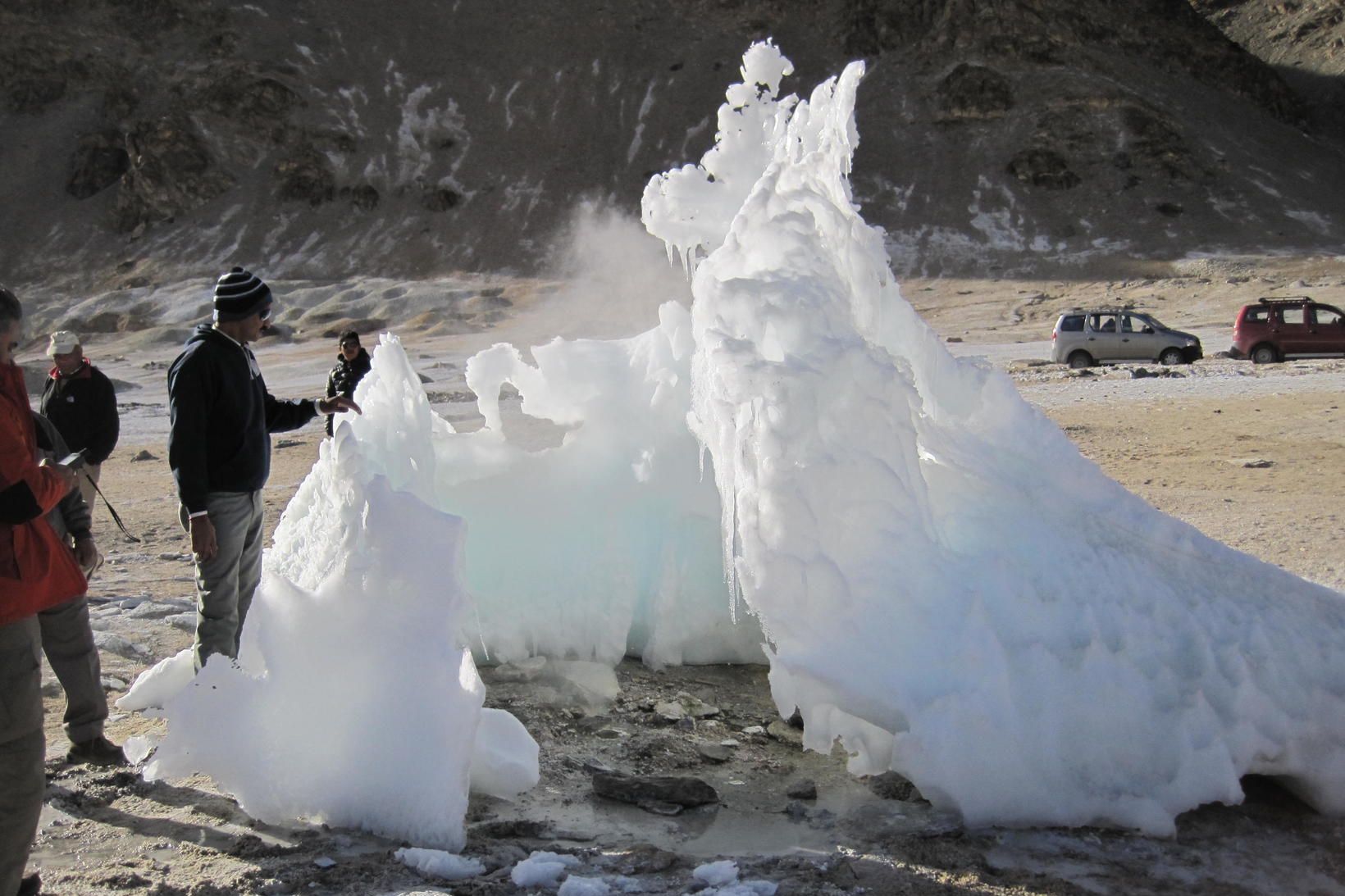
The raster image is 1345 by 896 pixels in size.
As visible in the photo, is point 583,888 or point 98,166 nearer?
point 583,888

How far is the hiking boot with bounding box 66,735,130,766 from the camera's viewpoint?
3.68 meters

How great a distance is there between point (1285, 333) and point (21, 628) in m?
19.5

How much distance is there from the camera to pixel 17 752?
2.63m

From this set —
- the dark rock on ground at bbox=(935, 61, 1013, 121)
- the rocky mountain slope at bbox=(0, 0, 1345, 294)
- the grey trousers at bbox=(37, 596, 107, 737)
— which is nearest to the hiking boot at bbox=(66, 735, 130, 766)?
the grey trousers at bbox=(37, 596, 107, 737)

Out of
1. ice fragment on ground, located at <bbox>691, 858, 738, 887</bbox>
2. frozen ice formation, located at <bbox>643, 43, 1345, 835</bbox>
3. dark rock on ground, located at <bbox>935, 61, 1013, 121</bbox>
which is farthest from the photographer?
dark rock on ground, located at <bbox>935, 61, 1013, 121</bbox>

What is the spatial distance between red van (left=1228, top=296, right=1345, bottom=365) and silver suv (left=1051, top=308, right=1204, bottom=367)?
2.46 feet

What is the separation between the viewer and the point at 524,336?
2959 cm

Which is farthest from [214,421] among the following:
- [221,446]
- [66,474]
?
[66,474]

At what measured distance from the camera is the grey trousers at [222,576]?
146 inches

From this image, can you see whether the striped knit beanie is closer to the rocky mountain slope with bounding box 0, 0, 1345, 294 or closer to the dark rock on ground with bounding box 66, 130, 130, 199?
the rocky mountain slope with bounding box 0, 0, 1345, 294

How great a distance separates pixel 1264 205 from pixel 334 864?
151 ft

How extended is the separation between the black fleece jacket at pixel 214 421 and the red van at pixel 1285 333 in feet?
59.4

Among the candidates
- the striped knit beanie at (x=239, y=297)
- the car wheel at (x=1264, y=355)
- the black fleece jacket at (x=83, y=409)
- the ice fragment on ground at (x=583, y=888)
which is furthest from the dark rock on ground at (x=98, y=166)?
the ice fragment on ground at (x=583, y=888)

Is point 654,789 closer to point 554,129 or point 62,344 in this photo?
point 62,344
